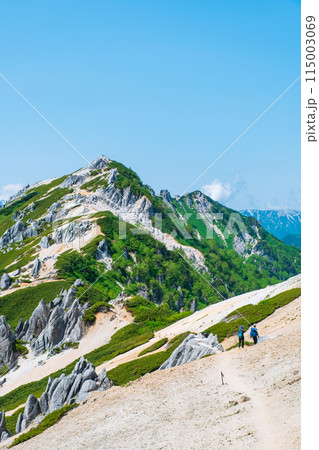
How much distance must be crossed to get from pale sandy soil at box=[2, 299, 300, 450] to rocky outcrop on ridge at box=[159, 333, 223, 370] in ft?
6.03

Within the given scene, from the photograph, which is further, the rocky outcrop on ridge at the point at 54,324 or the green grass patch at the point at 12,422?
Result: the rocky outcrop on ridge at the point at 54,324

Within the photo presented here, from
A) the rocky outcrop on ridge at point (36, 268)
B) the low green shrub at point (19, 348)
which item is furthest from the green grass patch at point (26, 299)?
the low green shrub at point (19, 348)

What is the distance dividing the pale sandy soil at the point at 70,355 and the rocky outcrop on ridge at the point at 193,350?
34443mm

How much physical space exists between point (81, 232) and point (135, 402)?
113 m

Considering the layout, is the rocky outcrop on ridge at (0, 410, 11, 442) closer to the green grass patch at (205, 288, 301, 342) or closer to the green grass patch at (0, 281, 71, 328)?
the green grass patch at (205, 288, 301, 342)

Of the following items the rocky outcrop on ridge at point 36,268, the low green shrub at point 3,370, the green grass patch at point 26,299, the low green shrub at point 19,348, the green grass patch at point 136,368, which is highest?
the rocky outcrop on ridge at point 36,268

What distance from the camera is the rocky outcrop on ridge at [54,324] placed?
246 feet

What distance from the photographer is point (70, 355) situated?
68.1 meters

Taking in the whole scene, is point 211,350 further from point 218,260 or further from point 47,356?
point 218,260

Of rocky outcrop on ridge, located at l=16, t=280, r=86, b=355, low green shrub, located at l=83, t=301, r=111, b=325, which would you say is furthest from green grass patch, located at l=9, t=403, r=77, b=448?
low green shrub, located at l=83, t=301, r=111, b=325

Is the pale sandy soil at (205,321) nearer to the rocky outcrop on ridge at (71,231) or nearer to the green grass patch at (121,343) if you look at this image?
the green grass patch at (121,343)
